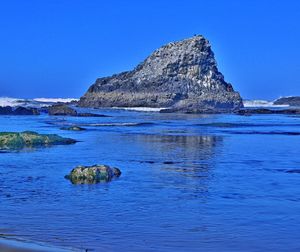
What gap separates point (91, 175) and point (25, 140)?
876cm

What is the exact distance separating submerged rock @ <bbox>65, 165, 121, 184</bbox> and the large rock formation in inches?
3292

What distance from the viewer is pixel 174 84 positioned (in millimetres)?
102625

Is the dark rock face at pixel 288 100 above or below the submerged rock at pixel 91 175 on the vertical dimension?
above

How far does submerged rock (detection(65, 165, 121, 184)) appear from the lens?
11.7 m

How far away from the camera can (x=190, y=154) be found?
17.8 m

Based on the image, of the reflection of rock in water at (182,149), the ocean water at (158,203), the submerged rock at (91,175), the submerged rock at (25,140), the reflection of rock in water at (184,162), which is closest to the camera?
the ocean water at (158,203)

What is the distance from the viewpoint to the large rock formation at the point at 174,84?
3893 inches

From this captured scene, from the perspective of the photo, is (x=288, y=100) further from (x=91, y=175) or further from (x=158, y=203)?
(x=158, y=203)

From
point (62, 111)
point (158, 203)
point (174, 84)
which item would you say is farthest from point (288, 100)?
point (158, 203)

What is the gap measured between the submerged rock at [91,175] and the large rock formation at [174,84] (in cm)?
8363

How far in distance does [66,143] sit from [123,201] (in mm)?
11906

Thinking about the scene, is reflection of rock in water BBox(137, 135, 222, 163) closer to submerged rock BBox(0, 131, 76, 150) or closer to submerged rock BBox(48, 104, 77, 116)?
submerged rock BBox(0, 131, 76, 150)

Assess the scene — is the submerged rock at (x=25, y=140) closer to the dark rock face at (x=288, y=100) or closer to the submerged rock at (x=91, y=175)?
the submerged rock at (x=91, y=175)

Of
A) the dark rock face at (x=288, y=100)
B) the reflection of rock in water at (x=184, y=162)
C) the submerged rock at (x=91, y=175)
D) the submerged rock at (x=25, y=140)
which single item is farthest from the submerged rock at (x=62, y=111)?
the dark rock face at (x=288, y=100)
